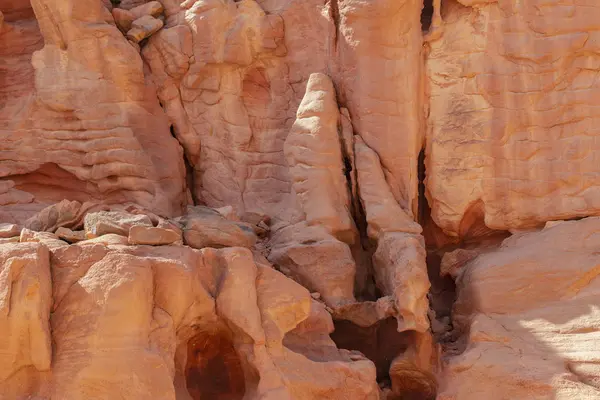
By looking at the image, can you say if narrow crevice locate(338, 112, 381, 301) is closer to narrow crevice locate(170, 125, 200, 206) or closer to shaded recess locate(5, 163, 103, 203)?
narrow crevice locate(170, 125, 200, 206)

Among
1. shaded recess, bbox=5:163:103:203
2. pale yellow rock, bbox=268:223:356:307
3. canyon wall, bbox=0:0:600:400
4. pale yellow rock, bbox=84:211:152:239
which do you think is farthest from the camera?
shaded recess, bbox=5:163:103:203

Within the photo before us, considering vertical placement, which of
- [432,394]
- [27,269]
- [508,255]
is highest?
[27,269]

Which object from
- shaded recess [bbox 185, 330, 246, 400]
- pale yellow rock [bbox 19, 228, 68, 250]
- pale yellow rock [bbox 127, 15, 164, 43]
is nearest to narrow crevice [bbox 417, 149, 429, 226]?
shaded recess [bbox 185, 330, 246, 400]

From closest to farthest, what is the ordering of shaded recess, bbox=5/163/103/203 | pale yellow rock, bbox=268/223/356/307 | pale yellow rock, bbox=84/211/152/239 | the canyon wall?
the canyon wall
pale yellow rock, bbox=84/211/152/239
pale yellow rock, bbox=268/223/356/307
shaded recess, bbox=5/163/103/203

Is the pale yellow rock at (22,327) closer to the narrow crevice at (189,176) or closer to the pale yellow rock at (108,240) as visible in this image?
the pale yellow rock at (108,240)

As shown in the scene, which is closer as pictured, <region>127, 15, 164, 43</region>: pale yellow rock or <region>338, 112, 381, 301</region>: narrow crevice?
<region>338, 112, 381, 301</region>: narrow crevice

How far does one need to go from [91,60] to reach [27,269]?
4.11 meters

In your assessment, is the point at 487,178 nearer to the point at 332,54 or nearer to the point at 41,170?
the point at 332,54

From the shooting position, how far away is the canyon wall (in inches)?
265

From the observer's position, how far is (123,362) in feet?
20.9

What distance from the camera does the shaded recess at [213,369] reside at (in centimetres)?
759

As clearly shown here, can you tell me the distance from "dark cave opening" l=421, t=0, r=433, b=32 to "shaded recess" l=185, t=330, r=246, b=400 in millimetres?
4592

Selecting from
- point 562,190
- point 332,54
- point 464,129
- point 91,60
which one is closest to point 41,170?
point 91,60

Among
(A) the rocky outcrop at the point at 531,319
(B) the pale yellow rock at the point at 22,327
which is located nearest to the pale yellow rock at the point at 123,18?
(B) the pale yellow rock at the point at 22,327
